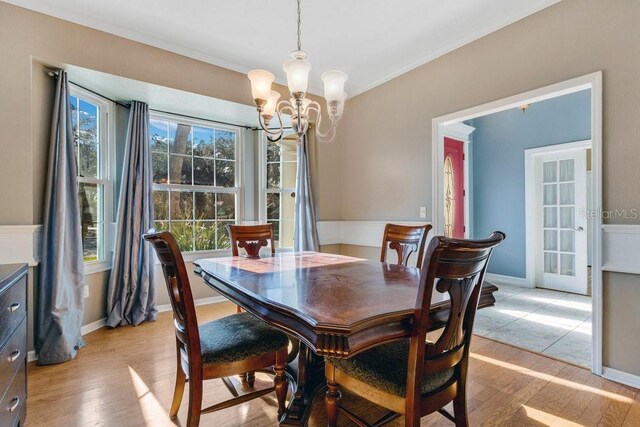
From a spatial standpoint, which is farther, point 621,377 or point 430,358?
point 621,377

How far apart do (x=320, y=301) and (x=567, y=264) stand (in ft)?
15.3

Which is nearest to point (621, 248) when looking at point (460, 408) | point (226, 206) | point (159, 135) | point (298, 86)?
point (460, 408)

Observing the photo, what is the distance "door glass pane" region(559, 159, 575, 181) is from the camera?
14.3 feet

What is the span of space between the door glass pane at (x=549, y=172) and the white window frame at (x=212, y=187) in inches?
169

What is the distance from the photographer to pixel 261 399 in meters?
1.90

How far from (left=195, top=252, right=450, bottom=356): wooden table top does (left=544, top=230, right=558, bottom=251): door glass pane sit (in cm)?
382

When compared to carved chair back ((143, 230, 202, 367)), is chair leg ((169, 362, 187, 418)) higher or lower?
lower

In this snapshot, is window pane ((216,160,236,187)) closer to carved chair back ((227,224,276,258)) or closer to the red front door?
carved chair back ((227,224,276,258))

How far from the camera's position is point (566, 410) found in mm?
1790

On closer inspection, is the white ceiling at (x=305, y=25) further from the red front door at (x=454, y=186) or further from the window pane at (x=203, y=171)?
the red front door at (x=454, y=186)

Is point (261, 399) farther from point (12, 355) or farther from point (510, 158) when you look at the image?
point (510, 158)

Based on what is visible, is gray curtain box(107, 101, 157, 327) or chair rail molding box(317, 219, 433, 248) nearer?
gray curtain box(107, 101, 157, 327)

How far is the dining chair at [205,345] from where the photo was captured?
138 cm

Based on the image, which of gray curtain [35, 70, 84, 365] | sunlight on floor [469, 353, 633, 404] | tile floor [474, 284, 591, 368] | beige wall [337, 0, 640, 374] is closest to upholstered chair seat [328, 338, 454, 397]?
sunlight on floor [469, 353, 633, 404]
